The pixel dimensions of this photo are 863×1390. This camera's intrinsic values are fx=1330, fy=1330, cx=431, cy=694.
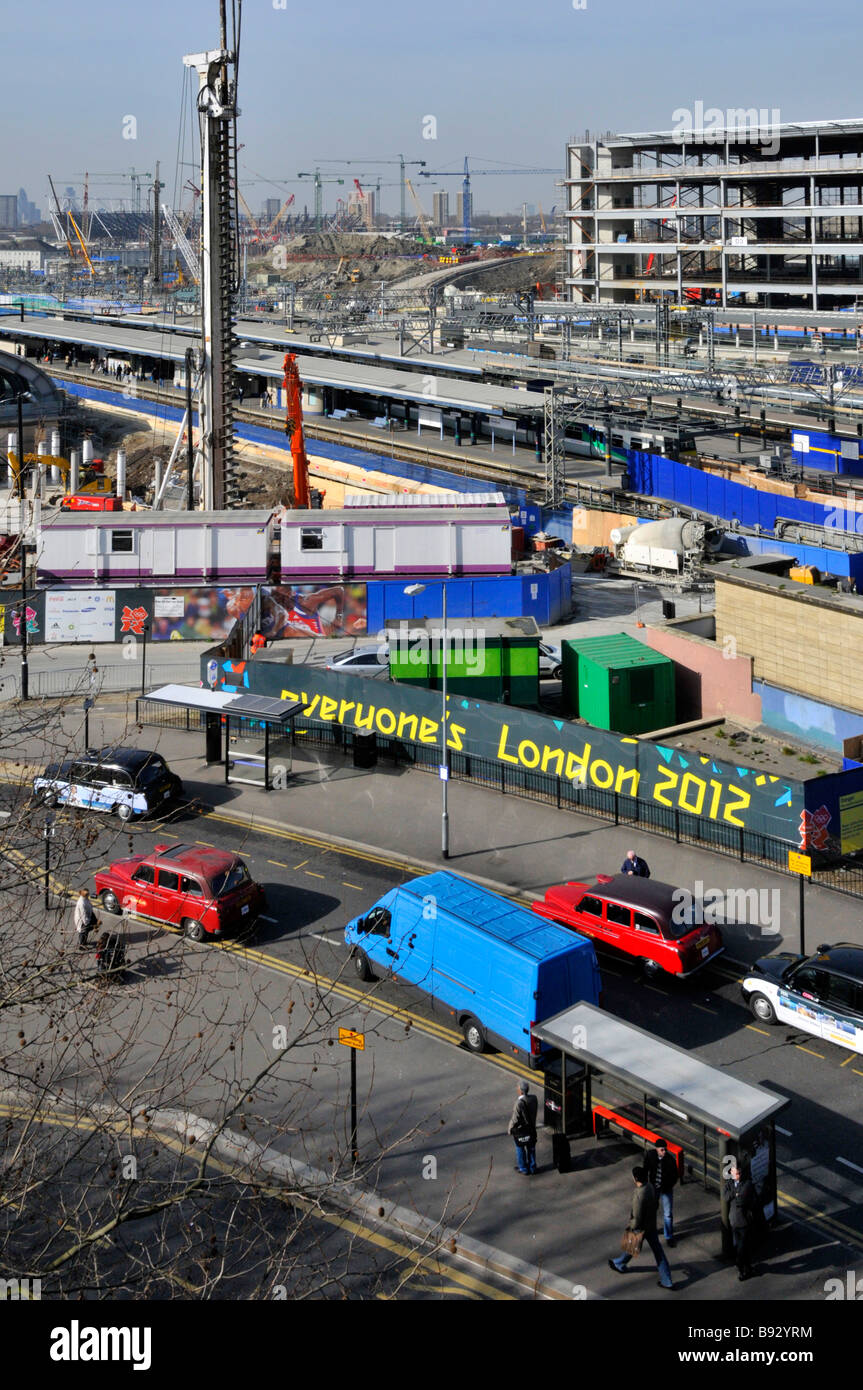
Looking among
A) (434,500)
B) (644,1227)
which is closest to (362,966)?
(644,1227)

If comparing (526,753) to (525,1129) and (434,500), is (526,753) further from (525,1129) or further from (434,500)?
(434,500)

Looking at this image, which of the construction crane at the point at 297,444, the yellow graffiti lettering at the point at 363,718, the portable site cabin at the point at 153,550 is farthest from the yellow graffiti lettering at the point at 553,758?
the construction crane at the point at 297,444

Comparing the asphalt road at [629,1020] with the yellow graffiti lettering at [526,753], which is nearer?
the asphalt road at [629,1020]

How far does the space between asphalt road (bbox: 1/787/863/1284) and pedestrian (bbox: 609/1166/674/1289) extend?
1858 millimetres

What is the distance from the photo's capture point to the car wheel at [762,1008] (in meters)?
16.2

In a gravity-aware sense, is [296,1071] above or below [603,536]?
below

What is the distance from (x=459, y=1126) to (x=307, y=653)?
21.2m

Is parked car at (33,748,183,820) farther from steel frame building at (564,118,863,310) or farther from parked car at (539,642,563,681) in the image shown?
steel frame building at (564,118,863,310)

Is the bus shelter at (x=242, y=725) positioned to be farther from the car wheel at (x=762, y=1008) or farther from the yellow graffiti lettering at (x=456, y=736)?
the car wheel at (x=762, y=1008)

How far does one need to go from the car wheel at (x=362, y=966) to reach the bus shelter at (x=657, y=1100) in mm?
3384

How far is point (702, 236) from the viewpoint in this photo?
104438mm

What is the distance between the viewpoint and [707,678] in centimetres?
2822
